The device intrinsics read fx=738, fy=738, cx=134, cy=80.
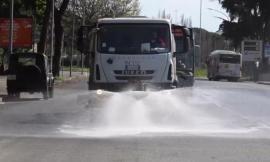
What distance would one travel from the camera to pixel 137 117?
18.5m

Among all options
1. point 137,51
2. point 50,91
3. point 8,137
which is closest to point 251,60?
point 50,91

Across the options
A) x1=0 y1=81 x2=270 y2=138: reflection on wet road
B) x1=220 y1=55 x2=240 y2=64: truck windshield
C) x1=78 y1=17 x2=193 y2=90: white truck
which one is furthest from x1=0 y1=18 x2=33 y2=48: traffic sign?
x1=220 y1=55 x2=240 y2=64: truck windshield

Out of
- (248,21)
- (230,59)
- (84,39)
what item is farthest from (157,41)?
(248,21)

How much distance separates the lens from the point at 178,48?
2416 cm

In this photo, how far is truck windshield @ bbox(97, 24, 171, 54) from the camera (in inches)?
883

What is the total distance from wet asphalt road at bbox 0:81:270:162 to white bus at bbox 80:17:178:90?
2.81ft

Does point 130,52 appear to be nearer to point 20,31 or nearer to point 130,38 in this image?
point 130,38

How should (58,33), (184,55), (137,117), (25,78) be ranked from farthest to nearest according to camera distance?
(58,33) → (184,55) → (25,78) → (137,117)

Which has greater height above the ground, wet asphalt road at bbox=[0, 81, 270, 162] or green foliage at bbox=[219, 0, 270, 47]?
green foliage at bbox=[219, 0, 270, 47]

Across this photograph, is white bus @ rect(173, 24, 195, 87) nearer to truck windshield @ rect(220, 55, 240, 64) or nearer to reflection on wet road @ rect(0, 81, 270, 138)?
reflection on wet road @ rect(0, 81, 270, 138)

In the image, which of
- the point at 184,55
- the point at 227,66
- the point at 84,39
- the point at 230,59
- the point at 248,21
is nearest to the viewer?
the point at 84,39

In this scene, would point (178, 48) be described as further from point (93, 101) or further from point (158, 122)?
point (158, 122)

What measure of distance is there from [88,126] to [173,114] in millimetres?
3033

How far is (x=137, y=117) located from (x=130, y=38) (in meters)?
4.62
